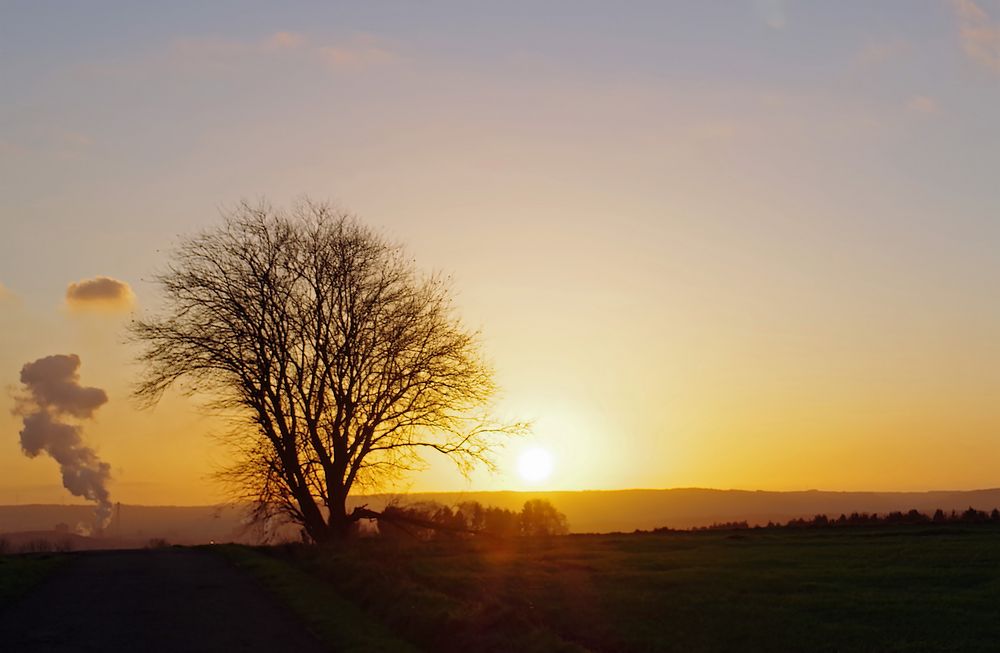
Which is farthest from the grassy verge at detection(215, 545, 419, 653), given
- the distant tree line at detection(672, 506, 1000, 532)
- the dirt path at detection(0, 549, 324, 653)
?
the distant tree line at detection(672, 506, 1000, 532)

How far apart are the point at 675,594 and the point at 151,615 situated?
1350cm

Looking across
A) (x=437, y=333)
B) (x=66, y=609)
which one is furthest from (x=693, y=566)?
(x=66, y=609)

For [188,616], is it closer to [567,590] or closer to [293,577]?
[293,577]

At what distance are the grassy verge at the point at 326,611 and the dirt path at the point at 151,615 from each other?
0.41 metres

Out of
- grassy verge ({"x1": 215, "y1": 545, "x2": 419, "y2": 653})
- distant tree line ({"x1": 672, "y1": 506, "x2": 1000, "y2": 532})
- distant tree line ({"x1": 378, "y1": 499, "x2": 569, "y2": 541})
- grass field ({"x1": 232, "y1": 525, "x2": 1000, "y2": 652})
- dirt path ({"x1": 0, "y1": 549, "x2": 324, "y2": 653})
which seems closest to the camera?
dirt path ({"x1": 0, "y1": 549, "x2": 324, "y2": 653})

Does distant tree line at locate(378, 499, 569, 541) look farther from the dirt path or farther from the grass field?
the dirt path

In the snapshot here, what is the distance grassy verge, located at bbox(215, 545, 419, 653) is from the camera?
647 inches

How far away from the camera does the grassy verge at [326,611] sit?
16438 millimetres

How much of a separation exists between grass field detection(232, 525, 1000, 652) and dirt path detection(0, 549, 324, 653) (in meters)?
1.75

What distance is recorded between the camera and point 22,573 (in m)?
26.5

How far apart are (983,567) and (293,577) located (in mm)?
21125

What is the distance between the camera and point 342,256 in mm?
38500

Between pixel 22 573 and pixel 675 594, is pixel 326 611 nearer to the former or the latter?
pixel 675 594

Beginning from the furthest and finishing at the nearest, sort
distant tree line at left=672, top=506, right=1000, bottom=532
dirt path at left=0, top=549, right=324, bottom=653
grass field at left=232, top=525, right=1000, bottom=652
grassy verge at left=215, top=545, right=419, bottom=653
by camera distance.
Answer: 1. distant tree line at left=672, top=506, right=1000, bottom=532
2. grass field at left=232, top=525, right=1000, bottom=652
3. grassy verge at left=215, top=545, right=419, bottom=653
4. dirt path at left=0, top=549, right=324, bottom=653
